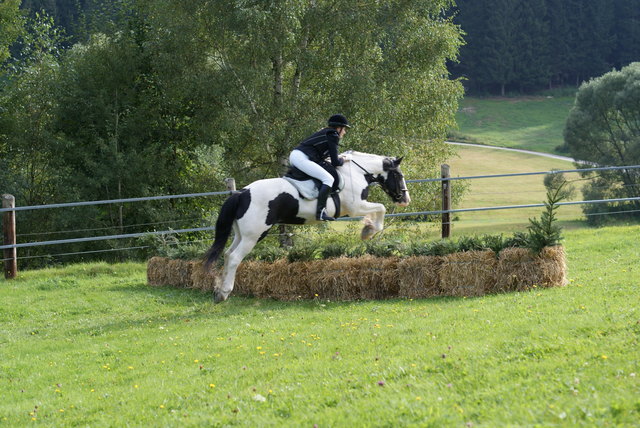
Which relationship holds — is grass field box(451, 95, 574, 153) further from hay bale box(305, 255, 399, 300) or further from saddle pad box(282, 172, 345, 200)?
saddle pad box(282, 172, 345, 200)

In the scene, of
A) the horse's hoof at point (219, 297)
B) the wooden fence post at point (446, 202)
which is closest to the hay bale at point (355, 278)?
the horse's hoof at point (219, 297)

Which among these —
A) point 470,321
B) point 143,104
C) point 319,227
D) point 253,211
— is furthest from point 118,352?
point 143,104

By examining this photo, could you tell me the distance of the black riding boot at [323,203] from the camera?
35.0ft

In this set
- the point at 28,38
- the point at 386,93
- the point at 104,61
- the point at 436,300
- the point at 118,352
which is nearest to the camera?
the point at 118,352

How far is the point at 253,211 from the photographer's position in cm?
1072

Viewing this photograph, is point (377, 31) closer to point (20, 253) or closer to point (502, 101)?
point (20, 253)

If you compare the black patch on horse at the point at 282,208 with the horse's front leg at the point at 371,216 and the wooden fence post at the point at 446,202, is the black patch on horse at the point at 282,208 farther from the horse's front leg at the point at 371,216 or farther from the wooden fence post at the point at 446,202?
the wooden fence post at the point at 446,202

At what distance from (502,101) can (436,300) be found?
251ft

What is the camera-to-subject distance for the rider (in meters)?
10.7

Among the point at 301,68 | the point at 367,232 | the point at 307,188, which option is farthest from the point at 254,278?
the point at 301,68

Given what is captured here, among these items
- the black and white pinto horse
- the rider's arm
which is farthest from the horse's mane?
the rider's arm

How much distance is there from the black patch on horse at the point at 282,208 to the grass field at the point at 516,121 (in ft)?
188

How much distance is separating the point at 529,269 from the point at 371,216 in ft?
8.68

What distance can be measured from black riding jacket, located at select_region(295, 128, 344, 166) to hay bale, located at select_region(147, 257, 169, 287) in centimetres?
425
